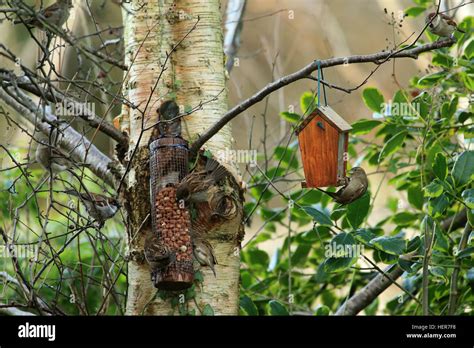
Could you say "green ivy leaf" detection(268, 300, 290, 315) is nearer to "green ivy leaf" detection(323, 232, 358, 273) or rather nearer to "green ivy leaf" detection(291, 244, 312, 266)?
"green ivy leaf" detection(323, 232, 358, 273)

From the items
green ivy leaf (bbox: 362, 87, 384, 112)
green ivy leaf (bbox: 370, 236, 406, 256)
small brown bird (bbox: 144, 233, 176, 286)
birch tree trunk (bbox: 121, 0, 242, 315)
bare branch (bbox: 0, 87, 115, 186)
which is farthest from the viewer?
green ivy leaf (bbox: 362, 87, 384, 112)

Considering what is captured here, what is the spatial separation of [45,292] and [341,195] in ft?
4.91

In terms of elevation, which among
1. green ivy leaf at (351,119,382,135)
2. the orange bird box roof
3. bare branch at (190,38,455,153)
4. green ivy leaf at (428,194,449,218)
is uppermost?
green ivy leaf at (351,119,382,135)

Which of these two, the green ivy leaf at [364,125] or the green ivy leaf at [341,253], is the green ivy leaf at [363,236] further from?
the green ivy leaf at [364,125]

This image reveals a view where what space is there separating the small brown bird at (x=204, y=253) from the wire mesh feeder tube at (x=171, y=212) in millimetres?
22

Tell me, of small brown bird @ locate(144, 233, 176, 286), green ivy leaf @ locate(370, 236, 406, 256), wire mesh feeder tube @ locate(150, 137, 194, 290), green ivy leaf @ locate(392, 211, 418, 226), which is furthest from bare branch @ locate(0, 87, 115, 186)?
green ivy leaf @ locate(392, 211, 418, 226)

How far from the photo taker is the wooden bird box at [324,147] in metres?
1.90

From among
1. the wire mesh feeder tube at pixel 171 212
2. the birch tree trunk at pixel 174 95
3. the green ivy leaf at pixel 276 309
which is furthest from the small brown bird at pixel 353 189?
the green ivy leaf at pixel 276 309

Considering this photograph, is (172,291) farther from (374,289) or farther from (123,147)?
(374,289)

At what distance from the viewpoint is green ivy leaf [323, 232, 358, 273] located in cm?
218

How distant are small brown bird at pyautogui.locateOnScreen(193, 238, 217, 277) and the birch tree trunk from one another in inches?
0.7

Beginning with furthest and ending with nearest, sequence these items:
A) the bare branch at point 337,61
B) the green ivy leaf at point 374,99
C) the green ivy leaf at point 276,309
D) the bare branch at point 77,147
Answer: the green ivy leaf at point 374,99 → the green ivy leaf at point 276,309 → the bare branch at point 77,147 → the bare branch at point 337,61
